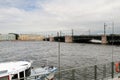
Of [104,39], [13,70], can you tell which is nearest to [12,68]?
[13,70]

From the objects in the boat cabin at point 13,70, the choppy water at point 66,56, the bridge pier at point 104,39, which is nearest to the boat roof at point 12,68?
the boat cabin at point 13,70

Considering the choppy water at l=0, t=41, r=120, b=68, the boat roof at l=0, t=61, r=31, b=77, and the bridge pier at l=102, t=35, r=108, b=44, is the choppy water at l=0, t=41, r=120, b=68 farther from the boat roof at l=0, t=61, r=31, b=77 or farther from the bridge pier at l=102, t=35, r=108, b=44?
the bridge pier at l=102, t=35, r=108, b=44

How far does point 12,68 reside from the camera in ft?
56.9

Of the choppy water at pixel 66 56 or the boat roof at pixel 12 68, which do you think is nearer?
the boat roof at pixel 12 68

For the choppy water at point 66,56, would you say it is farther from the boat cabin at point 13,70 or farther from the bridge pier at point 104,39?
the bridge pier at point 104,39

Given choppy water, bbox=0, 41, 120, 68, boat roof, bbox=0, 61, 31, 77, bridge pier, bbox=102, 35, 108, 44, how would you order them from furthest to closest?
bridge pier, bbox=102, 35, 108, 44
choppy water, bbox=0, 41, 120, 68
boat roof, bbox=0, 61, 31, 77

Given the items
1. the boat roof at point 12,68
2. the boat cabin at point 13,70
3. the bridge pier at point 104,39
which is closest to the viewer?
the boat cabin at point 13,70

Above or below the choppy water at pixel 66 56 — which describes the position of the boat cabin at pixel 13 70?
above

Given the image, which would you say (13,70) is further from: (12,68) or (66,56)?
(66,56)

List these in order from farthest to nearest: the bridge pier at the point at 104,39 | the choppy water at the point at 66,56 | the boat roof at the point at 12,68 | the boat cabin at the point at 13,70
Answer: the bridge pier at the point at 104,39 < the choppy water at the point at 66,56 < the boat roof at the point at 12,68 < the boat cabin at the point at 13,70

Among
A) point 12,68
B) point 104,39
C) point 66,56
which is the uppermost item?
point 104,39

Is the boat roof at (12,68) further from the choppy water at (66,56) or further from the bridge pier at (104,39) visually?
the bridge pier at (104,39)

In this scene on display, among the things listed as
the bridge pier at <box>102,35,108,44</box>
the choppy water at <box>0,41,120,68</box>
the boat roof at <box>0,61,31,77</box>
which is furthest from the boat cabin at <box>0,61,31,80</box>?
the bridge pier at <box>102,35,108,44</box>

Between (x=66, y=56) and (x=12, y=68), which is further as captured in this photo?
(x=66, y=56)
